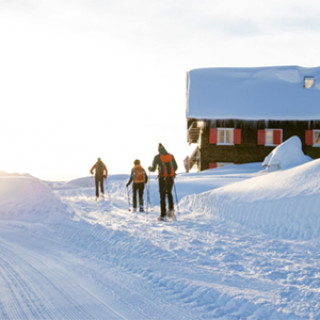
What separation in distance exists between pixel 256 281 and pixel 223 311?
1.05 m

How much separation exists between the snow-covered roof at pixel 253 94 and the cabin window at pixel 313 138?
4.01 ft

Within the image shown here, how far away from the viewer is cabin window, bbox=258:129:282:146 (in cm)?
3062

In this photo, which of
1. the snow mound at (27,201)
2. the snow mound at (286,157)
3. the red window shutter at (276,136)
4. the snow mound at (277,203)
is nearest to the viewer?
the snow mound at (277,203)

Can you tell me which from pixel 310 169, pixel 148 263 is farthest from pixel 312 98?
pixel 148 263

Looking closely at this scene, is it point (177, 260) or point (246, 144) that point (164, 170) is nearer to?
point (177, 260)

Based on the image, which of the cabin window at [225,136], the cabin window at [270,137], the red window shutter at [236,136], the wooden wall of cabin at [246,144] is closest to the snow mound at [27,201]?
the wooden wall of cabin at [246,144]

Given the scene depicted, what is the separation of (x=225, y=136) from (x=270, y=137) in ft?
11.1

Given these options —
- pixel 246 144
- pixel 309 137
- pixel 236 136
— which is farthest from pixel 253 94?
pixel 309 137

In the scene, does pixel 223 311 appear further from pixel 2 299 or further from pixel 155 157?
pixel 155 157

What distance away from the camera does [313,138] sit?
30.6 meters

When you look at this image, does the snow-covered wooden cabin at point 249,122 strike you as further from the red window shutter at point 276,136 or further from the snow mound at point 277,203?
the snow mound at point 277,203

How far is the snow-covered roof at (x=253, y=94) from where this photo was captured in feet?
98.7

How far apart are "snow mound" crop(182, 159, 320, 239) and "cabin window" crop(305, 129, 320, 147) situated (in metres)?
19.9

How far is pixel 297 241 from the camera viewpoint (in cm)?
708
